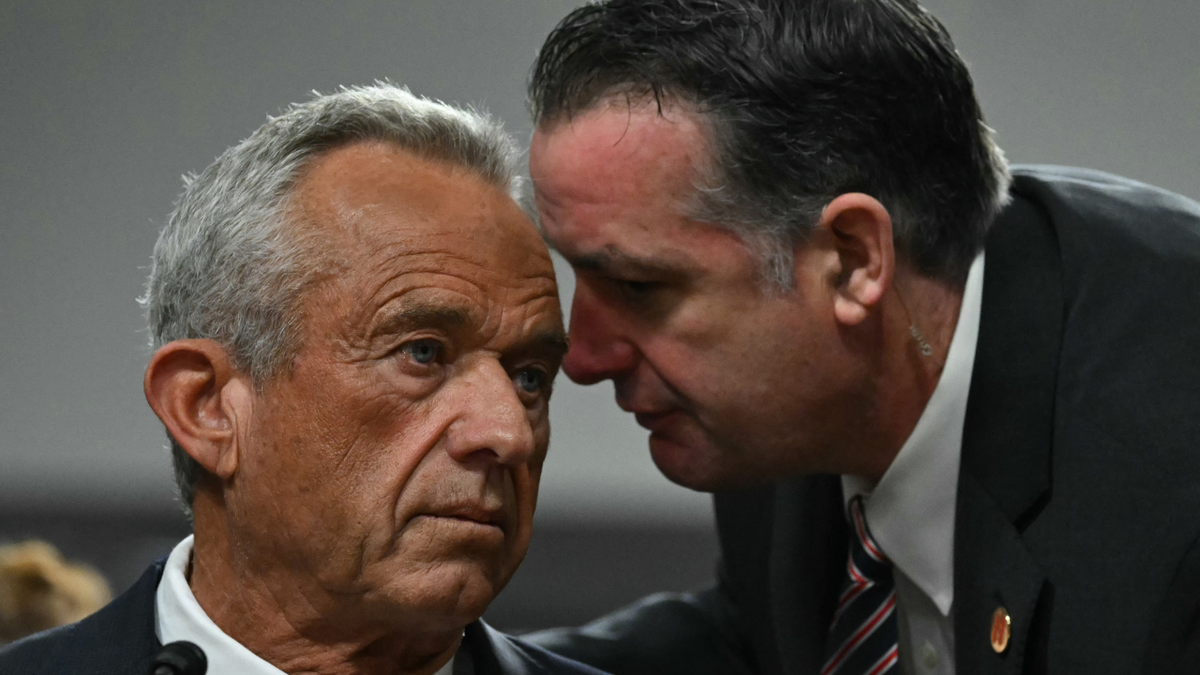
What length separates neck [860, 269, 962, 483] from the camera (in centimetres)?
271

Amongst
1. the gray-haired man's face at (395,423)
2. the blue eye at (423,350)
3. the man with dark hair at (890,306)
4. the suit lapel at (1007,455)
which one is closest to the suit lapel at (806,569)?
the man with dark hair at (890,306)

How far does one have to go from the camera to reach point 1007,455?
2.59m

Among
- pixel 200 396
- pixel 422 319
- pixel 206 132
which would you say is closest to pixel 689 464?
pixel 422 319

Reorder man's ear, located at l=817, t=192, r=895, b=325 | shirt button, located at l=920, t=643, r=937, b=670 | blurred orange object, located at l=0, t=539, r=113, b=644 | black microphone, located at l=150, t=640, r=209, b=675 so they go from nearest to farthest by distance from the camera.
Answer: black microphone, located at l=150, t=640, r=209, b=675 → man's ear, located at l=817, t=192, r=895, b=325 → shirt button, located at l=920, t=643, r=937, b=670 → blurred orange object, located at l=0, t=539, r=113, b=644

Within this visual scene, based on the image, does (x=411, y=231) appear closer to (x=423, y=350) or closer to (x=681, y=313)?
(x=423, y=350)

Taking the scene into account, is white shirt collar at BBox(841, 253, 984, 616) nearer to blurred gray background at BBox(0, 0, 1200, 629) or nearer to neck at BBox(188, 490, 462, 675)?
neck at BBox(188, 490, 462, 675)

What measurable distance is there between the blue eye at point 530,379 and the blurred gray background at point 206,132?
8.57 feet

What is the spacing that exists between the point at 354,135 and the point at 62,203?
3215mm

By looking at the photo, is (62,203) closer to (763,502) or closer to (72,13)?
(72,13)

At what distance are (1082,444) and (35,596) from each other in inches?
86.1

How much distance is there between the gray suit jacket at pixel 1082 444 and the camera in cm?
234

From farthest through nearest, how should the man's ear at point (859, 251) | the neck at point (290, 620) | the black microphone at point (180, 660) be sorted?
the man's ear at point (859, 251) < the neck at point (290, 620) < the black microphone at point (180, 660)

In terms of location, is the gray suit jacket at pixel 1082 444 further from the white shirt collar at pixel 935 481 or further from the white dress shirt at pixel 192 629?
the white dress shirt at pixel 192 629

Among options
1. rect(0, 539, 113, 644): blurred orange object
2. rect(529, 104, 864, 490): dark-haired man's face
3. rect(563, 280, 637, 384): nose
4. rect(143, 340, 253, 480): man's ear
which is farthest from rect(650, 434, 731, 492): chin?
rect(0, 539, 113, 644): blurred orange object
